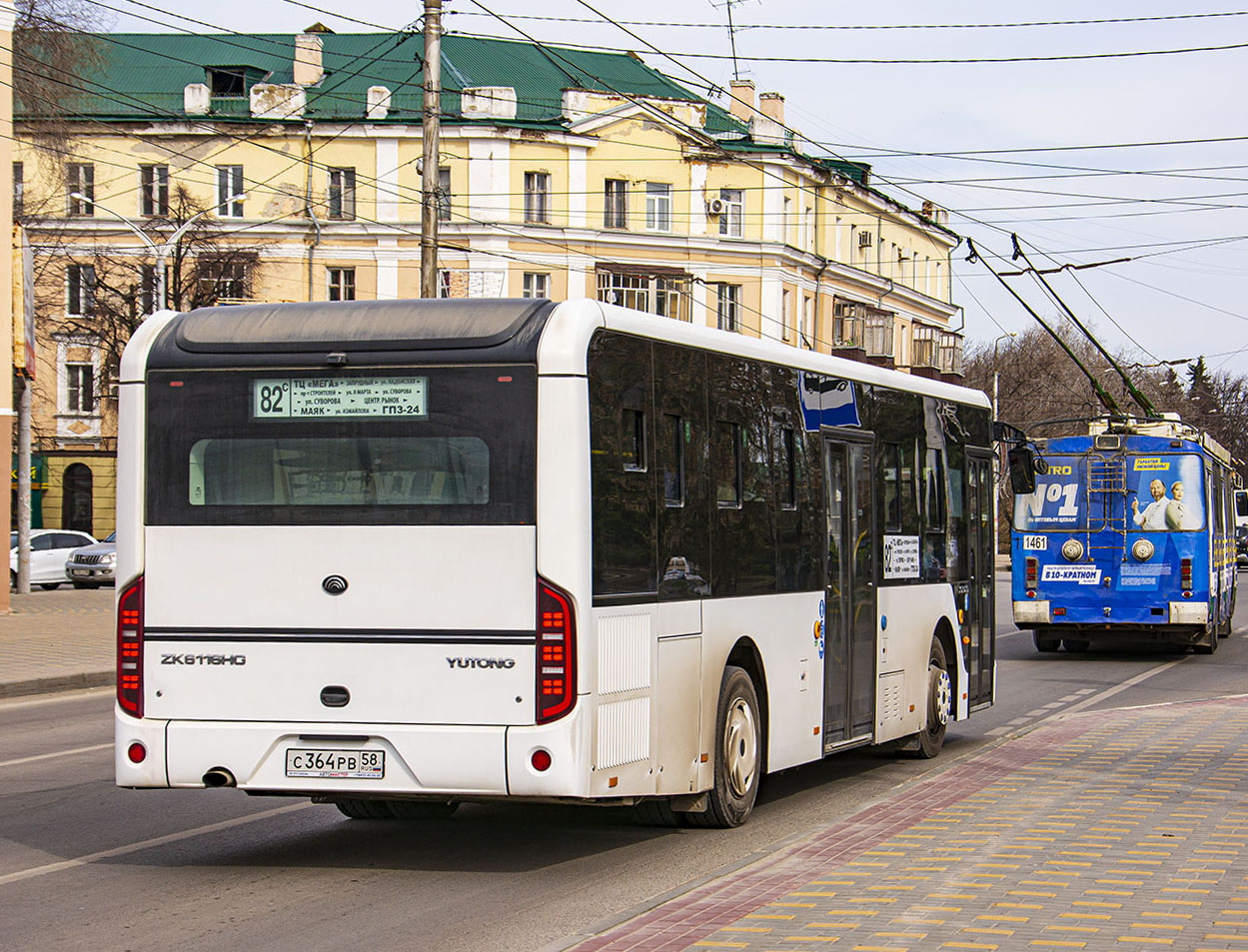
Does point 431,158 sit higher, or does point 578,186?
point 578,186

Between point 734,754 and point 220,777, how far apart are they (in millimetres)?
2938

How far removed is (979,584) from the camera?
49.9 feet

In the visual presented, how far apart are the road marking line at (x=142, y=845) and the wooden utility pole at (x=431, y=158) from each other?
13674mm

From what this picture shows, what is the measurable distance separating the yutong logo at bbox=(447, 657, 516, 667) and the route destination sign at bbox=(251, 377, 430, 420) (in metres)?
1.17

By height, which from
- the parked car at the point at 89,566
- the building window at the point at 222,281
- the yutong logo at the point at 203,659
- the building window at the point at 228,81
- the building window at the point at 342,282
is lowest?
the parked car at the point at 89,566

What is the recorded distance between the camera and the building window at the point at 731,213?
65.3 m

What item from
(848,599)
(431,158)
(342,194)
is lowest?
(848,599)

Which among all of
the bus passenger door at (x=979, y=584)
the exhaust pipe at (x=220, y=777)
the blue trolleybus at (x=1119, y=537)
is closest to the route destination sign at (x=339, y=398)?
the exhaust pipe at (x=220, y=777)

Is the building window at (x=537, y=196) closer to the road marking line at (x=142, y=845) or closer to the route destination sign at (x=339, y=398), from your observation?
the road marking line at (x=142, y=845)

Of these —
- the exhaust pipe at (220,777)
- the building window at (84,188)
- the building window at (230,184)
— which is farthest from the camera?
the building window at (230,184)

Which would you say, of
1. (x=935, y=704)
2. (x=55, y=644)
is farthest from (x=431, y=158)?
(x=935, y=704)

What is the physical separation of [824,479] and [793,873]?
3.90 m

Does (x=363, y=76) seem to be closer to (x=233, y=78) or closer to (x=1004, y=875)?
(x=233, y=78)

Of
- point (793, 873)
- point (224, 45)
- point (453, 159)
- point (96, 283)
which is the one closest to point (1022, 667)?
point (793, 873)
